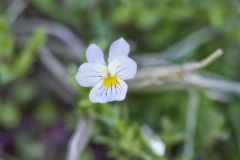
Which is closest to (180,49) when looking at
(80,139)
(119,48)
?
(80,139)

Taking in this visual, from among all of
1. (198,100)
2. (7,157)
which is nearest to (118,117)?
(198,100)

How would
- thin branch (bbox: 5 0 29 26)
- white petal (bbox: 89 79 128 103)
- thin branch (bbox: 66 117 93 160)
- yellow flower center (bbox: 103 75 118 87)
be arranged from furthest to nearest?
thin branch (bbox: 5 0 29 26)
thin branch (bbox: 66 117 93 160)
yellow flower center (bbox: 103 75 118 87)
white petal (bbox: 89 79 128 103)

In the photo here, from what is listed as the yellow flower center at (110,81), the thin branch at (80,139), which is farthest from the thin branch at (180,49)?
the yellow flower center at (110,81)

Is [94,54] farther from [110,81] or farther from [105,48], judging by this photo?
[105,48]

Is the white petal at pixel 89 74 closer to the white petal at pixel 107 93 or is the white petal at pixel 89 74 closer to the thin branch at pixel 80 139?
the white petal at pixel 107 93

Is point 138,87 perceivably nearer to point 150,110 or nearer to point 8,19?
point 150,110

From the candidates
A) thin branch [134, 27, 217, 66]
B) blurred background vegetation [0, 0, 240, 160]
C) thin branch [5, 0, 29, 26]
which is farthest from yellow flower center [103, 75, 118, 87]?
thin branch [5, 0, 29, 26]

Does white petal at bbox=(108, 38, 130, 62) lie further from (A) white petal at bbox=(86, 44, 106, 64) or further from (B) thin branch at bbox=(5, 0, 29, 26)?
(B) thin branch at bbox=(5, 0, 29, 26)
